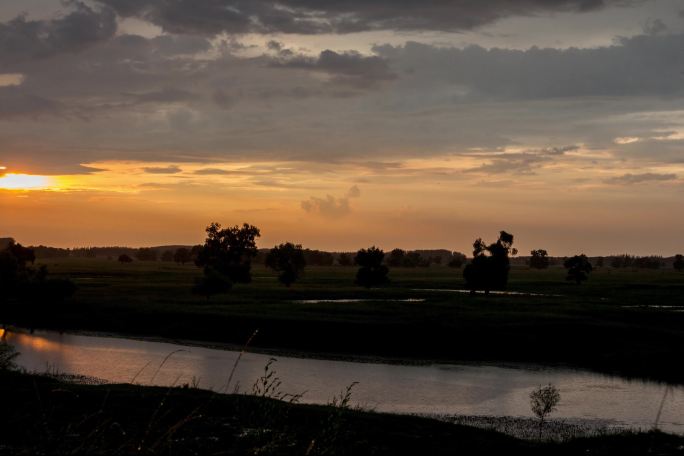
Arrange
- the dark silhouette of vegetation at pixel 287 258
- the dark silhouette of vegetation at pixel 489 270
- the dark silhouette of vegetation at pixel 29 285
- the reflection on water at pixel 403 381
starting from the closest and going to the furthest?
the reflection on water at pixel 403 381 < the dark silhouette of vegetation at pixel 29 285 < the dark silhouette of vegetation at pixel 489 270 < the dark silhouette of vegetation at pixel 287 258

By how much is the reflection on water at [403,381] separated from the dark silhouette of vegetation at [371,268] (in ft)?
219

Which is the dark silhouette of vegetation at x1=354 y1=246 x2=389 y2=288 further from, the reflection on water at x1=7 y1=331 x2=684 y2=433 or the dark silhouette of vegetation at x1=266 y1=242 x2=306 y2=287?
the reflection on water at x1=7 y1=331 x2=684 y2=433

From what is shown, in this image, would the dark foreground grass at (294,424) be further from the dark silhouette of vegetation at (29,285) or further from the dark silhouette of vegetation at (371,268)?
the dark silhouette of vegetation at (371,268)

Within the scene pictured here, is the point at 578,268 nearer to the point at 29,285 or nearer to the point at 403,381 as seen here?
the point at 29,285

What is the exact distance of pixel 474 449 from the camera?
26844 mm

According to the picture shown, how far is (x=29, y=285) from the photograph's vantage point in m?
99.5

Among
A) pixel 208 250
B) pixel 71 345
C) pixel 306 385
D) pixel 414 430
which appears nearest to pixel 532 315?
pixel 306 385

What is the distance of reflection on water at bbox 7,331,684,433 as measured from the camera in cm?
4703

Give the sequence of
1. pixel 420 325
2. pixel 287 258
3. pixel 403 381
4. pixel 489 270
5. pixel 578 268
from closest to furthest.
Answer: pixel 403 381 < pixel 420 325 < pixel 489 270 < pixel 287 258 < pixel 578 268

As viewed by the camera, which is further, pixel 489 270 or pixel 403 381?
pixel 489 270

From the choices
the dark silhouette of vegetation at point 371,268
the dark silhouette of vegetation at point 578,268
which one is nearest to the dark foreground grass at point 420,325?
the dark silhouette of vegetation at point 371,268

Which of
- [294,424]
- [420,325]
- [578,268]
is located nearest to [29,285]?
[420,325]

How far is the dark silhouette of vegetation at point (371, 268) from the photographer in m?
138

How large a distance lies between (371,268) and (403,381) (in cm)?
8366
